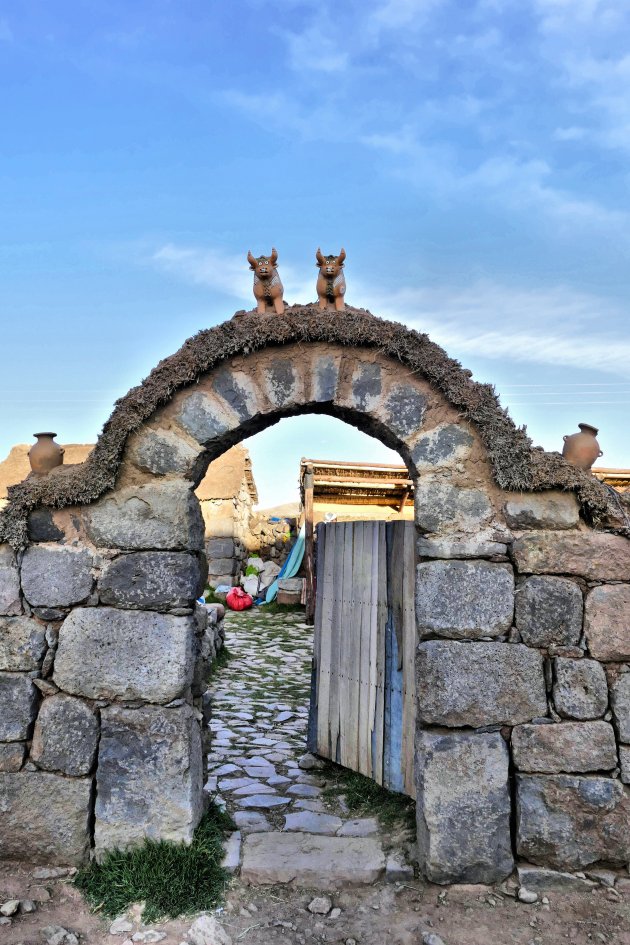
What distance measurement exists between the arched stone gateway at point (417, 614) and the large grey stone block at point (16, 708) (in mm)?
12

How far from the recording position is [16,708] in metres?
3.72

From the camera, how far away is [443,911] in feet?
11.1

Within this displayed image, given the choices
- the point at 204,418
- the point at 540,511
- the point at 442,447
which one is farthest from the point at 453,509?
the point at 204,418

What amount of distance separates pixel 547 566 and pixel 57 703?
9.23ft

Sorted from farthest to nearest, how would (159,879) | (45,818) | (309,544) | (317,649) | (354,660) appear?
(309,544) → (317,649) → (354,660) → (45,818) → (159,879)

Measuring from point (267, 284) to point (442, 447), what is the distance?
1422 mm

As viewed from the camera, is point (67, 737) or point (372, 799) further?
point (372, 799)

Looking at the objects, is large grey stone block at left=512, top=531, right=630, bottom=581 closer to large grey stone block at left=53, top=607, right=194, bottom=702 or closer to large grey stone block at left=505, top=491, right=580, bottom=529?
large grey stone block at left=505, top=491, right=580, bottom=529

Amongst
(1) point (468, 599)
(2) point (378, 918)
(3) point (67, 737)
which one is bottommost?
(2) point (378, 918)

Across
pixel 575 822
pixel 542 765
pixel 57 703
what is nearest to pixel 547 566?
pixel 542 765

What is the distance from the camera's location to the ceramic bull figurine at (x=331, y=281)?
3.95 meters

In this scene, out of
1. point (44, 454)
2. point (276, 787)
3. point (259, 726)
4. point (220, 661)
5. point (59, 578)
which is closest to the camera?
point (59, 578)

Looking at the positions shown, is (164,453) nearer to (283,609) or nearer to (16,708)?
(16,708)

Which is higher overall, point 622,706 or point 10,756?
point 622,706
